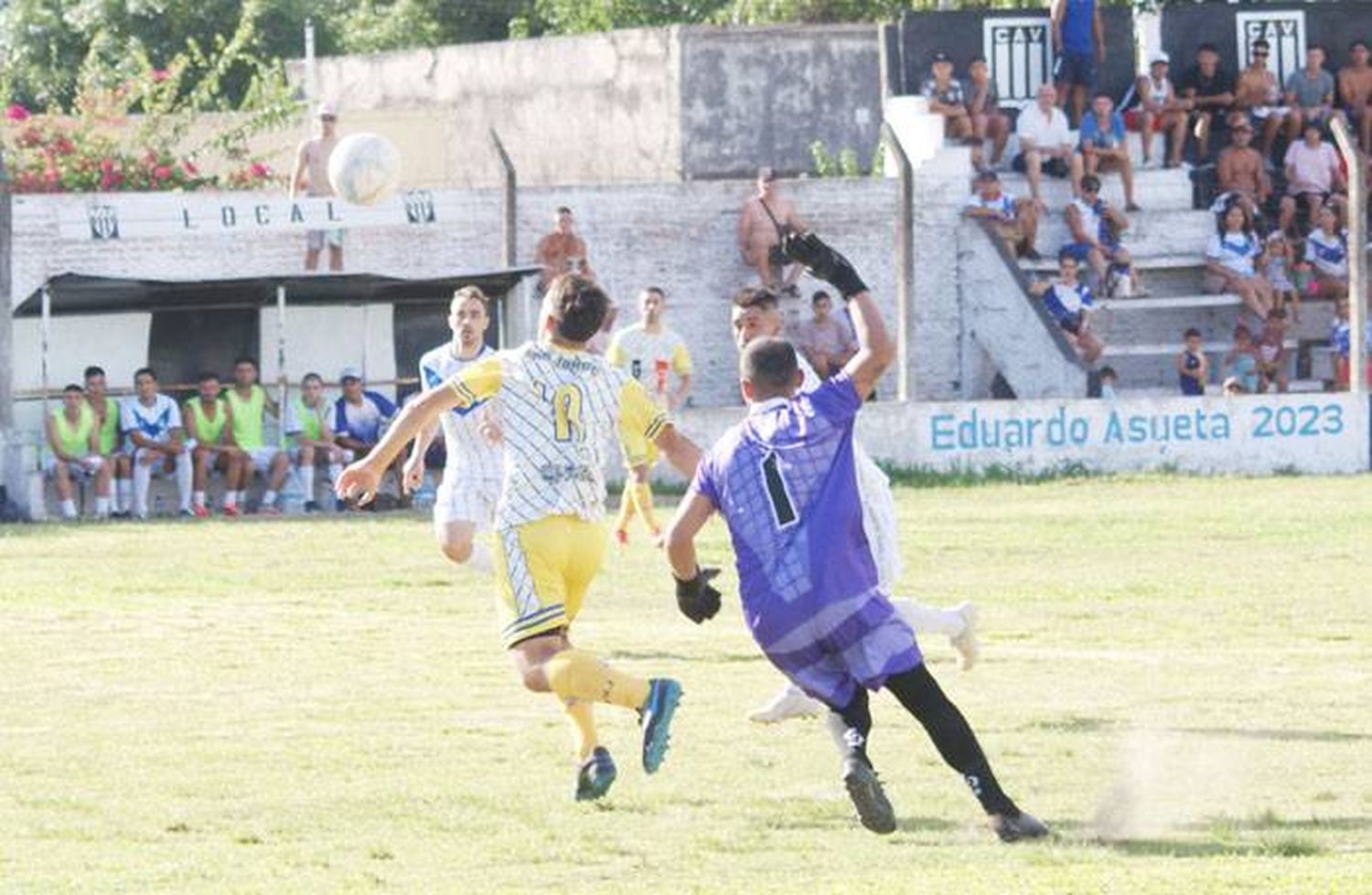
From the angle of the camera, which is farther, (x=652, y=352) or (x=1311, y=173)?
(x=1311, y=173)

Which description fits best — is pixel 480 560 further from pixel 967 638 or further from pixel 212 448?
pixel 212 448

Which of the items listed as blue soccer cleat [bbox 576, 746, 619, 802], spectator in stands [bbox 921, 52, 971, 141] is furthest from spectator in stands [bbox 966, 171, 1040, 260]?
blue soccer cleat [bbox 576, 746, 619, 802]

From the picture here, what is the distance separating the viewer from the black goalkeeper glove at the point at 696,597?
979 cm

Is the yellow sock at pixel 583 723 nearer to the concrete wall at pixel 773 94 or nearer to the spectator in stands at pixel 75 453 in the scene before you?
the spectator in stands at pixel 75 453

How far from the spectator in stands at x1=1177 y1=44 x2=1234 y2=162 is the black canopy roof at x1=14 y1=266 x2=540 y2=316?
920 cm

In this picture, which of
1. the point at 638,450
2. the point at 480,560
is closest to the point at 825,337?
the point at 480,560

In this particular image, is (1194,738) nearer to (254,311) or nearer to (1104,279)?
(254,311)

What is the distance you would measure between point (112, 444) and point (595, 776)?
56.2 ft

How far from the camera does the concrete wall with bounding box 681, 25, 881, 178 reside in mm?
40094

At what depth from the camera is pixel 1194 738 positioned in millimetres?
11570

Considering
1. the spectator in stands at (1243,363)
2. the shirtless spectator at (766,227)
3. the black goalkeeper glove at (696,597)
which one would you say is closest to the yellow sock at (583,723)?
the black goalkeeper glove at (696,597)

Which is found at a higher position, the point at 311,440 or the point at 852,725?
the point at 852,725

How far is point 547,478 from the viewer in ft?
33.6

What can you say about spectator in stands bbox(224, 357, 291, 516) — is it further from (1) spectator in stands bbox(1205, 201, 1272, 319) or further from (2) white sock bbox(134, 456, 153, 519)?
(1) spectator in stands bbox(1205, 201, 1272, 319)
